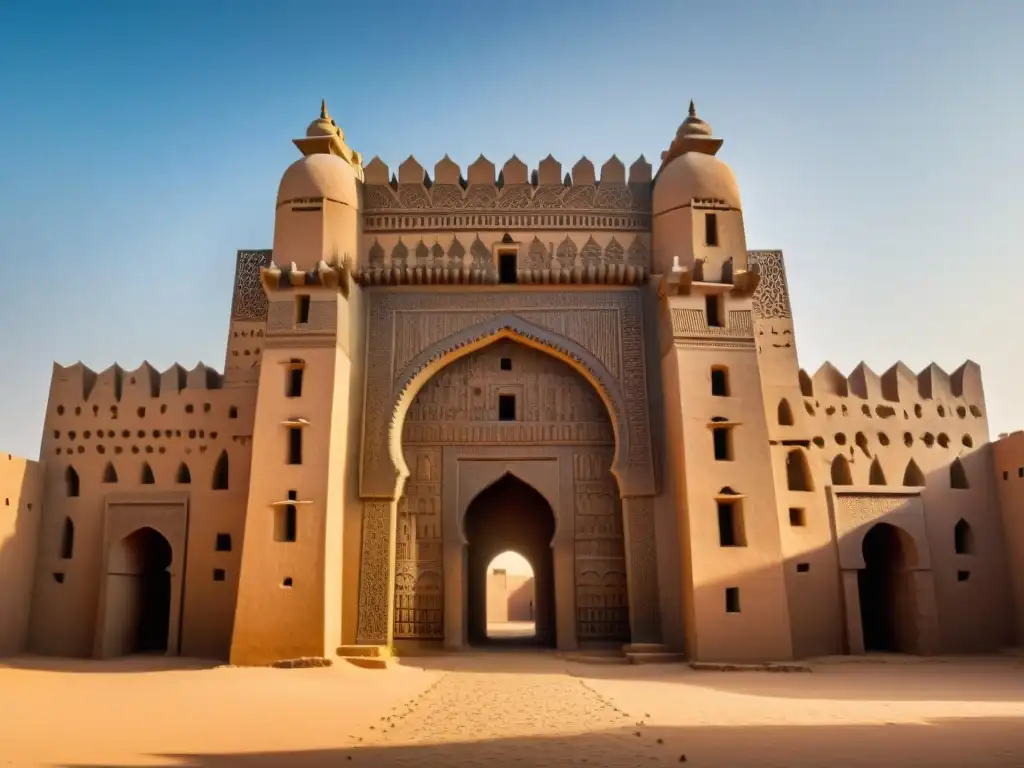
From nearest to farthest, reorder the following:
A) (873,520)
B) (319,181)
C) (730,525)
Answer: (730,525)
(873,520)
(319,181)

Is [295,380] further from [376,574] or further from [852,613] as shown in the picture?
[852,613]

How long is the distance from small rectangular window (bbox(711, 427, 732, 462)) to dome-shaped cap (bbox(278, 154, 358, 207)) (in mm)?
6972

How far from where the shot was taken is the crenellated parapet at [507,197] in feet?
46.5

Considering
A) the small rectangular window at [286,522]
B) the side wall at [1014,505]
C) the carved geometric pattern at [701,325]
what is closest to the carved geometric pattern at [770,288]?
the carved geometric pattern at [701,325]

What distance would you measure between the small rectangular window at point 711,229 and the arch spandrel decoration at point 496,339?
4.82 ft

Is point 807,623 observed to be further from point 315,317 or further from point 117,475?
point 117,475

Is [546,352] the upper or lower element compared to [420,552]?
upper

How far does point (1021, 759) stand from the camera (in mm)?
5035

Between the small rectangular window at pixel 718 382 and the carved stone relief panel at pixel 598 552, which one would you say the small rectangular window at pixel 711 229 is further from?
the carved stone relief panel at pixel 598 552

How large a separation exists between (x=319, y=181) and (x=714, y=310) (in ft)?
22.0

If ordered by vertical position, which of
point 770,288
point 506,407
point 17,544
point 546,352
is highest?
point 770,288

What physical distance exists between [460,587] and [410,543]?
1.05 meters

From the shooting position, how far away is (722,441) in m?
12.6

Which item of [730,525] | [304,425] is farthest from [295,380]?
[730,525]
